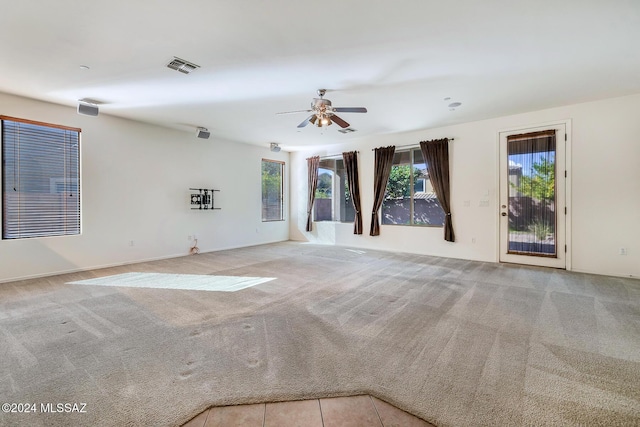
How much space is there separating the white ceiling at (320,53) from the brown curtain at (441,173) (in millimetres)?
1251

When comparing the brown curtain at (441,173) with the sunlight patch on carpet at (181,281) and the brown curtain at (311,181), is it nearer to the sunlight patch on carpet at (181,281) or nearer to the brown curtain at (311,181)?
the brown curtain at (311,181)

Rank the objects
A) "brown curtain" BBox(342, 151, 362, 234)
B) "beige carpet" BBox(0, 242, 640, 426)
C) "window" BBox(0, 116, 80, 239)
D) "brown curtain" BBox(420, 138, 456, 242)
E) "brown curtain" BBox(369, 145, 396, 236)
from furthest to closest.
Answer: "brown curtain" BBox(342, 151, 362, 234) → "brown curtain" BBox(369, 145, 396, 236) → "brown curtain" BBox(420, 138, 456, 242) → "window" BBox(0, 116, 80, 239) → "beige carpet" BBox(0, 242, 640, 426)

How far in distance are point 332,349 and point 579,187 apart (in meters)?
5.35

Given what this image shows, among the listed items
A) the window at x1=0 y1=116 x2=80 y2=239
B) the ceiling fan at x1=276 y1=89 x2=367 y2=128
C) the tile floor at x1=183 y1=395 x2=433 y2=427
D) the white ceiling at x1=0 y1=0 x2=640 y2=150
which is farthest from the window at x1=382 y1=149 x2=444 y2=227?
the window at x1=0 y1=116 x2=80 y2=239

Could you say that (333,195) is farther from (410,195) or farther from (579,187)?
(579,187)

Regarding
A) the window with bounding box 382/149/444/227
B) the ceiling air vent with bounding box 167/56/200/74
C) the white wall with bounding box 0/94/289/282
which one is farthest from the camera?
the window with bounding box 382/149/444/227

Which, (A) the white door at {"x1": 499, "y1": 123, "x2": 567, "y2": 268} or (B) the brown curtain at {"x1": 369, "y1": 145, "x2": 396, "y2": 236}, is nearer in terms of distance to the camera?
(A) the white door at {"x1": 499, "y1": 123, "x2": 567, "y2": 268}

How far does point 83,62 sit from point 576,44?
5.53 m

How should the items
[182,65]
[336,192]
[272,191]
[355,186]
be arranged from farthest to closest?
[272,191]
[336,192]
[355,186]
[182,65]

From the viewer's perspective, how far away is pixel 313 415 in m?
1.65

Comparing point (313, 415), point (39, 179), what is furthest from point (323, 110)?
point (39, 179)

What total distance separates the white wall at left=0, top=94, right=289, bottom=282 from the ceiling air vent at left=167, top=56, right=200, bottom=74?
9.74ft

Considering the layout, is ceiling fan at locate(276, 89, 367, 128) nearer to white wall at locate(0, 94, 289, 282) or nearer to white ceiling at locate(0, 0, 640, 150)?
white ceiling at locate(0, 0, 640, 150)

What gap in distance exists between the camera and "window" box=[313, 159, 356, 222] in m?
8.09
